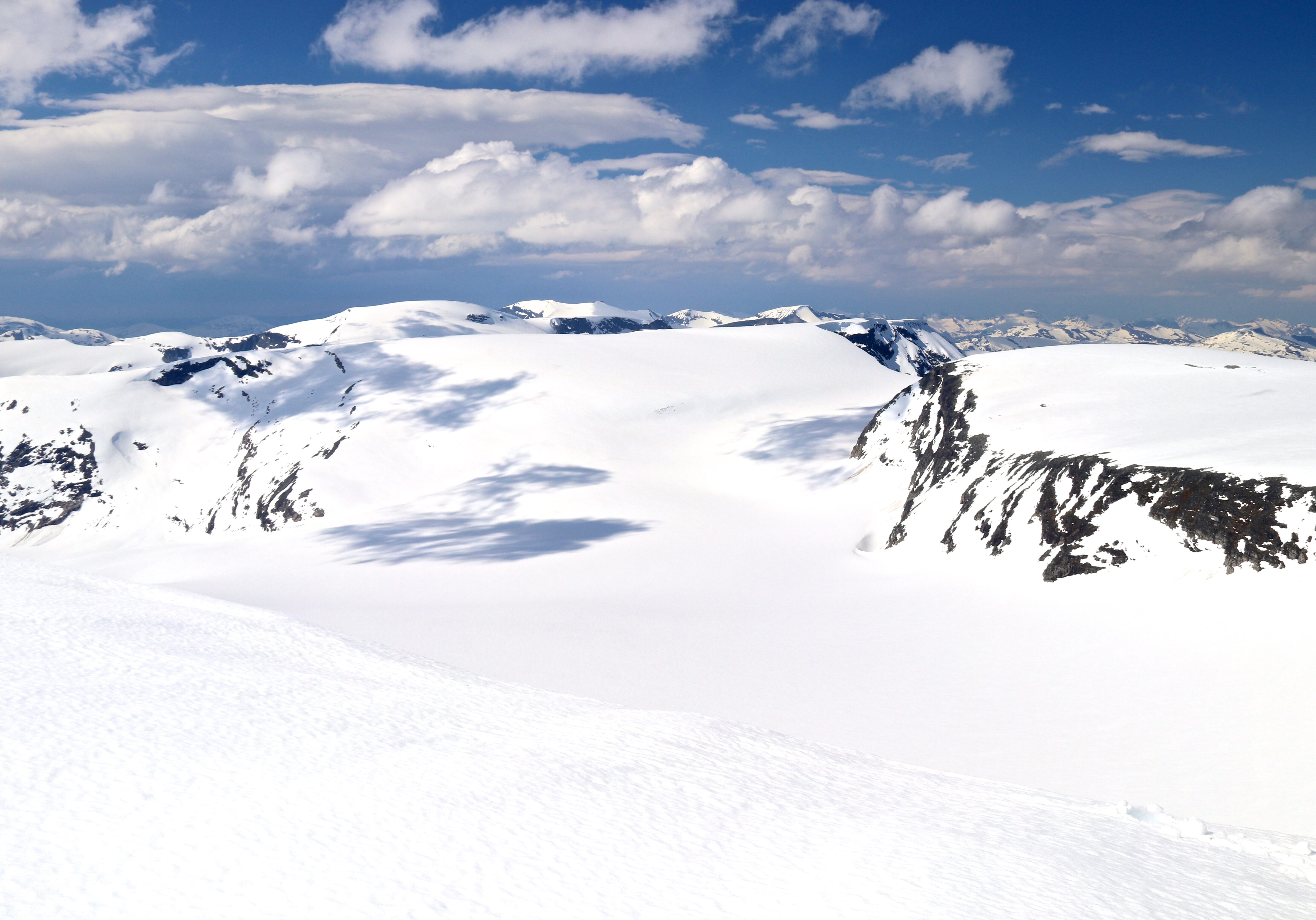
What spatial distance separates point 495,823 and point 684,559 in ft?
84.9

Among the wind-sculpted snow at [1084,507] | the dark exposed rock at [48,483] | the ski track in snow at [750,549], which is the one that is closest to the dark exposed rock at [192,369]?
the ski track in snow at [750,549]

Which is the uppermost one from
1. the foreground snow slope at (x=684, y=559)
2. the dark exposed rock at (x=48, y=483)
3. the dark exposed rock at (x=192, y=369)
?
the dark exposed rock at (x=192, y=369)

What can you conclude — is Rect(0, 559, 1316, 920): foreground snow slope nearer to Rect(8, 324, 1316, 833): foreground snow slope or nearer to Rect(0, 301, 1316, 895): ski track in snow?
Rect(0, 301, 1316, 895): ski track in snow

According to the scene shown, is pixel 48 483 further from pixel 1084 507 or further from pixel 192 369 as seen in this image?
pixel 1084 507

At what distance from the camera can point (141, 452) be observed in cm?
7806

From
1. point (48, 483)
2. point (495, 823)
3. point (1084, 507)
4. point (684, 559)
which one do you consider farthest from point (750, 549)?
point (48, 483)

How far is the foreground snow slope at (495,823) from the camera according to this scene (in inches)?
178

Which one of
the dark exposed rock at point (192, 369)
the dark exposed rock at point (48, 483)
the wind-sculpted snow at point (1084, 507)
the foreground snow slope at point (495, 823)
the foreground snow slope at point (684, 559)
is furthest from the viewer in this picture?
the dark exposed rock at point (192, 369)

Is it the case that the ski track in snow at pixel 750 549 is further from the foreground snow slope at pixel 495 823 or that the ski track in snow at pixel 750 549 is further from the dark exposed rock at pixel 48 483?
the foreground snow slope at pixel 495 823

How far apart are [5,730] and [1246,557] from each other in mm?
20511

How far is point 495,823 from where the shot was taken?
18.2 feet

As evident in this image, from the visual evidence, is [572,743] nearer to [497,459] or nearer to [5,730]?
[5,730]

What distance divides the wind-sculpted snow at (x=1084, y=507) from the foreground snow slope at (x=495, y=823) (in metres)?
11.4

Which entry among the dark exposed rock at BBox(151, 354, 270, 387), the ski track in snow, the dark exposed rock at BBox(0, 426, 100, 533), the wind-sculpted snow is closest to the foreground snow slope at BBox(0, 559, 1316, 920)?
the ski track in snow
